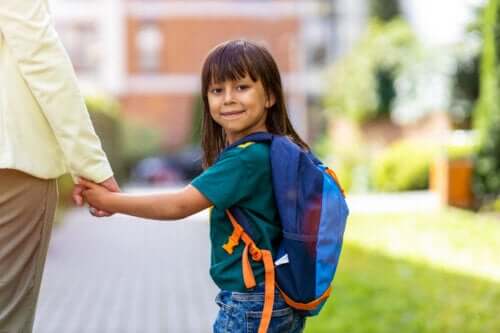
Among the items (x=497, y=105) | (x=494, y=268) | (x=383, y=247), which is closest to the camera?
(x=494, y=268)

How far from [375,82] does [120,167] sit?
289 inches

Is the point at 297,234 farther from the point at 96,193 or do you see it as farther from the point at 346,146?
the point at 346,146

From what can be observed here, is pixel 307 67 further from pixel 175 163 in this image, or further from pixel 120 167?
pixel 120 167

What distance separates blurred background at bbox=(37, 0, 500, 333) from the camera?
710cm

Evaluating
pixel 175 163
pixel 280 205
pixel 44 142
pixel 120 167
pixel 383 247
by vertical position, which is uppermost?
pixel 44 142

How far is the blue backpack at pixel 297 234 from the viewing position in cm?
274

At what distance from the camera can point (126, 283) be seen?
27.9 feet

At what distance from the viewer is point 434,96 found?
21.1 m

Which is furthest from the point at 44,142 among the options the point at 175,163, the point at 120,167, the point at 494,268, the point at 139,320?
the point at 175,163

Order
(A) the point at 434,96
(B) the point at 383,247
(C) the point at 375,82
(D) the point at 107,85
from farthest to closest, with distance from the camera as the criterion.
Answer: (D) the point at 107,85, (C) the point at 375,82, (A) the point at 434,96, (B) the point at 383,247

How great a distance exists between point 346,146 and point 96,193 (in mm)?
21933

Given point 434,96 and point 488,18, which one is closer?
point 488,18

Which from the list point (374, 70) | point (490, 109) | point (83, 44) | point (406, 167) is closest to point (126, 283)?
point (490, 109)

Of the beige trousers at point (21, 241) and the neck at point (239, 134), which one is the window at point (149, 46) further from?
the beige trousers at point (21, 241)
